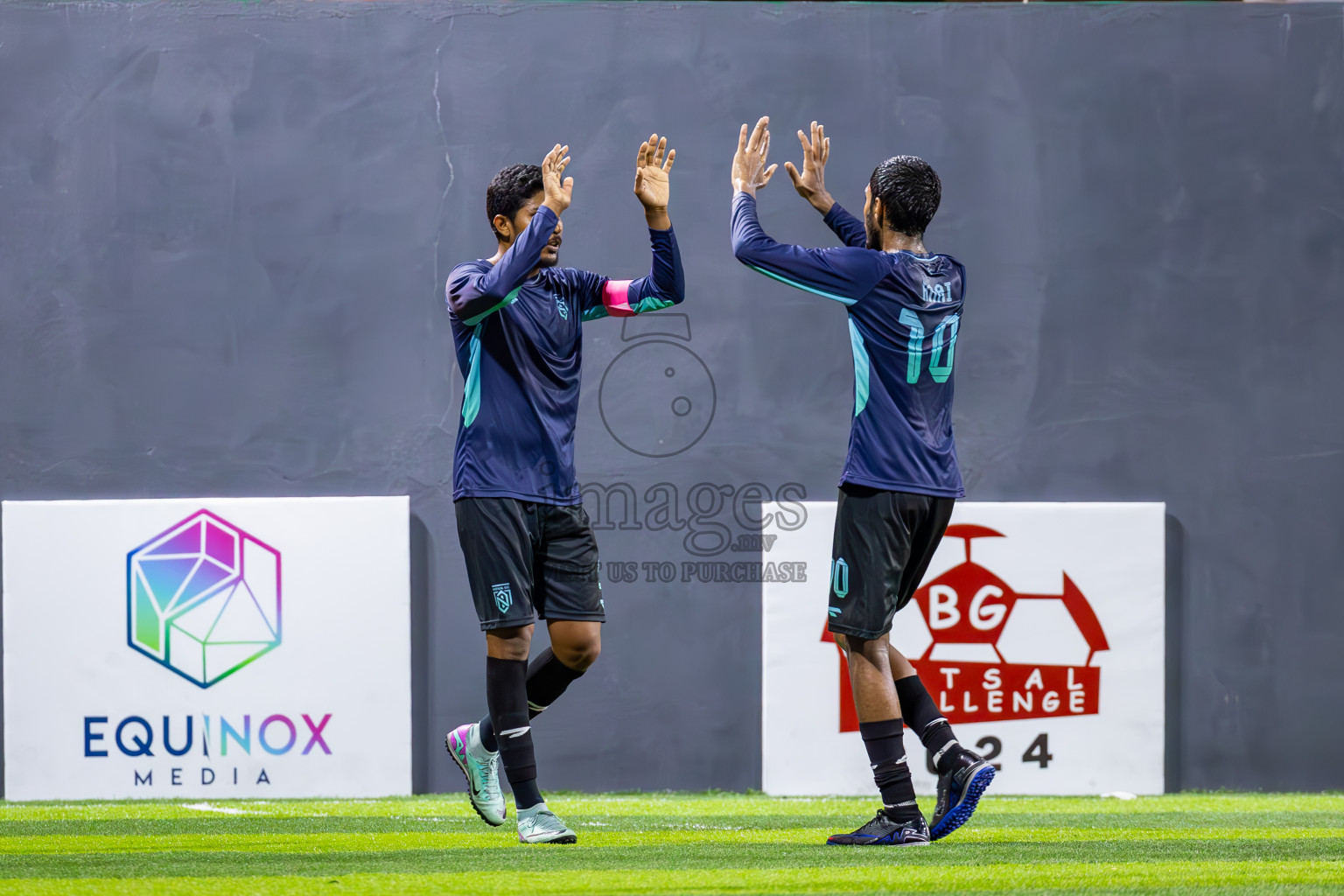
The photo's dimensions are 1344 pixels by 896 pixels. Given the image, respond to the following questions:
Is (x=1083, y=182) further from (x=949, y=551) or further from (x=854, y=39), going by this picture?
(x=949, y=551)

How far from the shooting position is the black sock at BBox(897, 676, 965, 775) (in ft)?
9.67

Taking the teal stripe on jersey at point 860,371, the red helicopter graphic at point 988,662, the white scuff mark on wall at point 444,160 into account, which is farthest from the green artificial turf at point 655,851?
the white scuff mark on wall at point 444,160

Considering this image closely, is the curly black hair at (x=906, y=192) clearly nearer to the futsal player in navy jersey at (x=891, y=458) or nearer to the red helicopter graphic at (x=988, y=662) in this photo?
the futsal player in navy jersey at (x=891, y=458)

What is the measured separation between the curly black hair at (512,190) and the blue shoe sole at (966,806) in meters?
1.73

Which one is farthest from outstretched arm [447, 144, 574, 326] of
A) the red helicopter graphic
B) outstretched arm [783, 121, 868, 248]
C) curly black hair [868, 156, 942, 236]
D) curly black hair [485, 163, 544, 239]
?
the red helicopter graphic

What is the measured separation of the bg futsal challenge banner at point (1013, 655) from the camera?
4793mm

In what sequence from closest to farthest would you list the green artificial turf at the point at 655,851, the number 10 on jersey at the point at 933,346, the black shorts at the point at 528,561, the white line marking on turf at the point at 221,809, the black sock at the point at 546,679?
the green artificial turf at the point at 655,851 < the number 10 on jersey at the point at 933,346 < the black shorts at the point at 528,561 < the black sock at the point at 546,679 < the white line marking on turf at the point at 221,809

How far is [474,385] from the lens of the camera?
3.17 metres

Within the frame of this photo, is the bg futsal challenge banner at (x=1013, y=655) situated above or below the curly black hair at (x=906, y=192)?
below

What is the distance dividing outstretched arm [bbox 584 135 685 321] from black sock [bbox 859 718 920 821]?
46.5 inches

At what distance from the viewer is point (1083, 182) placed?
5.02 m

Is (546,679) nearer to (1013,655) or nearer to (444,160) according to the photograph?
(1013,655)

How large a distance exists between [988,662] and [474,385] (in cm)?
253

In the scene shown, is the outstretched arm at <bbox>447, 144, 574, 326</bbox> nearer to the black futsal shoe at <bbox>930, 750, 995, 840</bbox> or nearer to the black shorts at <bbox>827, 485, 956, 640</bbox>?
the black shorts at <bbox>827, 485, 956, 640</bbox>
